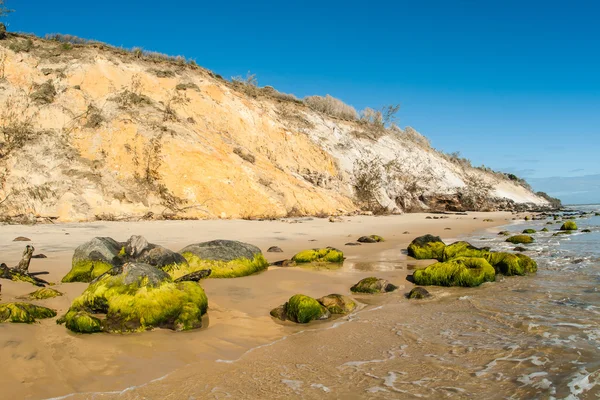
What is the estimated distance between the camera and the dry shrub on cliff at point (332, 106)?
136ft

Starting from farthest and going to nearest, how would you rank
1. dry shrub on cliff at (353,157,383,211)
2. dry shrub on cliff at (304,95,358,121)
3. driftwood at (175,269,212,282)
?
dry shrub on cliff at (304,95,358,121) → dry shrub on cliff at (353,157,383,211) → driftwood at (175,269,212,282)

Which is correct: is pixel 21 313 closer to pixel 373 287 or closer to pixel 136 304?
pixel 136 304

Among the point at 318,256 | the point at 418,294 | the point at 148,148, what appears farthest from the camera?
the point at 148,148

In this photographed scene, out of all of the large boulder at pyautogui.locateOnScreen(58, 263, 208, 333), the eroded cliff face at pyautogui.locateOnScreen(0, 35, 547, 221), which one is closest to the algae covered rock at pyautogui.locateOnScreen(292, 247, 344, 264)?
the large boulder at pyautogui.locateOnScreen(58, 263, 208, 333)

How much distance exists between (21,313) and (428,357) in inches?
174

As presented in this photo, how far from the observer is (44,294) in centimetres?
578

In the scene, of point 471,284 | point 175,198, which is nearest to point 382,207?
point 175,198

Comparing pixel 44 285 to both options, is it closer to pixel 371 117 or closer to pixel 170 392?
pixel 170 392

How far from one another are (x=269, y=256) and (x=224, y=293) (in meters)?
3.84

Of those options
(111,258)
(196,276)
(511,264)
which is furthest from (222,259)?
(511,264)

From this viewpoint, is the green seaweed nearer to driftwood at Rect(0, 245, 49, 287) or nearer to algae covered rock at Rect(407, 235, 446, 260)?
driftwood at Rect(0, 245, 49, 287)

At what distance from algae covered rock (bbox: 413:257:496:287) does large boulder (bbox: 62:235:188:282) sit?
177 inches

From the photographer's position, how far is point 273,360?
412 centimetres

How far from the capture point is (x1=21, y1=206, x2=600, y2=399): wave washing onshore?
3.46 m
